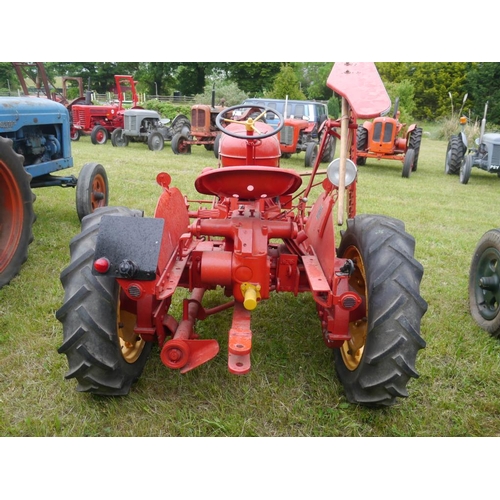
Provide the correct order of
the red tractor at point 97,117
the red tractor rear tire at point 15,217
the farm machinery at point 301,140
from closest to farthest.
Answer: the red tractor rear tire at point 15,217, the farm machinery at point 301,140, the red tractor at point 97,117

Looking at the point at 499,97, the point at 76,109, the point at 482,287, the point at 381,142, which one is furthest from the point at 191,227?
the point at 499,97

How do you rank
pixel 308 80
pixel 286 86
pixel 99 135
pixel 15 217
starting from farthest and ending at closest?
1. pixel 308 80
2. pixel 286 86
3. pixel 99 135
4. pixel 15 217

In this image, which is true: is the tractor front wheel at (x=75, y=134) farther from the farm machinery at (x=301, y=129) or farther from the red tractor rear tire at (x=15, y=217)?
the red tractor rear tire at (x=15, y=217)

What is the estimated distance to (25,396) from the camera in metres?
2.48

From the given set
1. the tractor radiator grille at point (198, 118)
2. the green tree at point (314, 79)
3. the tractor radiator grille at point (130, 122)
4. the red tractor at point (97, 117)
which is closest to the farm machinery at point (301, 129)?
the tractor radiator grille at point (198, 118)

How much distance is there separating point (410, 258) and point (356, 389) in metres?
0.74

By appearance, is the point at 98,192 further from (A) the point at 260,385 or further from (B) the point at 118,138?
(B) the point at 118,138

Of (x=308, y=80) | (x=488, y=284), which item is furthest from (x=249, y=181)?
(x=308, y=80)

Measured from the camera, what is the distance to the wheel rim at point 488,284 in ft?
10.8

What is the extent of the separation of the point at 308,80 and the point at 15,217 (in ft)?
133

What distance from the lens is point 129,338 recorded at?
2.58 meters

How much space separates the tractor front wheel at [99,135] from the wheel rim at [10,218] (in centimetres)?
1207

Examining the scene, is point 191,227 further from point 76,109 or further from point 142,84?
point 142,84

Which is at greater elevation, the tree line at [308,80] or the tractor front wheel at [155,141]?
the tree line at [308,80]
